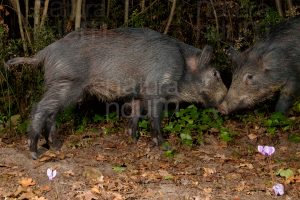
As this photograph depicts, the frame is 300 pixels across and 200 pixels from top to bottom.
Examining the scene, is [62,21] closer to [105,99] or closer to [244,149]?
[105,99]

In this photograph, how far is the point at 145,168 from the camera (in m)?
5.78

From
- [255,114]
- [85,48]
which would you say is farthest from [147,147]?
[255,114]

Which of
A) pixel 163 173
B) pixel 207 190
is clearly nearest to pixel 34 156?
pixel 163 173

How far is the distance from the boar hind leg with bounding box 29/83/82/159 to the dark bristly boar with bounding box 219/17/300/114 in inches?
78.8

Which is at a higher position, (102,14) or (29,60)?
(102,14)

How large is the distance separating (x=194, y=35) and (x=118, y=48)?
2.57 m

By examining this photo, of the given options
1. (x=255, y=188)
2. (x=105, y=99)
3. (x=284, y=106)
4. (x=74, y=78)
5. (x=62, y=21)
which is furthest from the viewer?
(x=62, y=21)

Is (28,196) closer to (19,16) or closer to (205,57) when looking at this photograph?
(205,57)

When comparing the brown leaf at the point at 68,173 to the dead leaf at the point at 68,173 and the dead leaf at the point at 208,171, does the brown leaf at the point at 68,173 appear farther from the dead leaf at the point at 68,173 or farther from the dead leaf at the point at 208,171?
the dead leaf at the point at 208,171

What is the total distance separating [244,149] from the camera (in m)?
6.35

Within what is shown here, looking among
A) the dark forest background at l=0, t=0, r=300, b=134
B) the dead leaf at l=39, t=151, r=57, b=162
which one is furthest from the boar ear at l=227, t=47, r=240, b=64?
the dead leaf at l=39, t=151, r=57, b=162

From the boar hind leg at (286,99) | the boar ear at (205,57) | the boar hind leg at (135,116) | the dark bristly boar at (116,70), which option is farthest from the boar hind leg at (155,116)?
the boar hind leg at (286,99)

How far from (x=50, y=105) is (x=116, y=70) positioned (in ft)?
2.75

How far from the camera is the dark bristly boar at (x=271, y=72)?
7.36m
